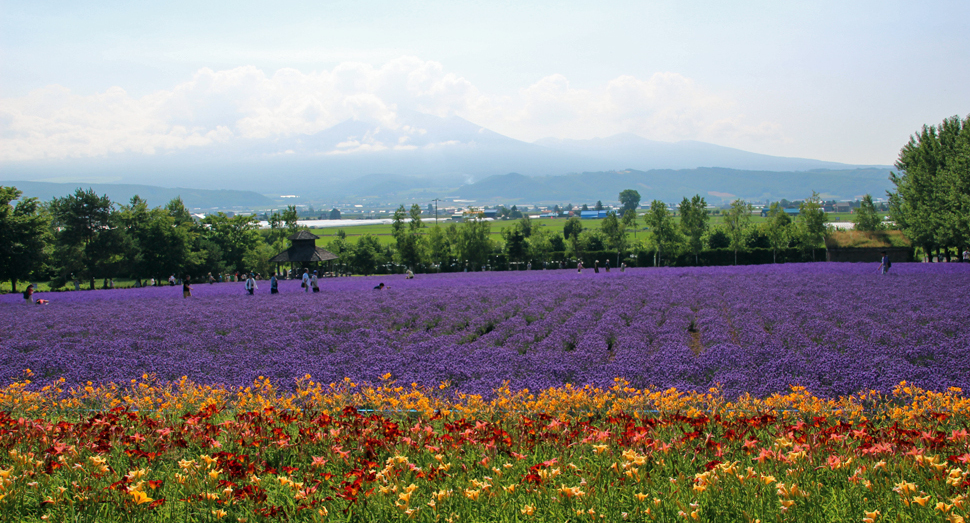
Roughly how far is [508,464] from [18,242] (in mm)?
58288

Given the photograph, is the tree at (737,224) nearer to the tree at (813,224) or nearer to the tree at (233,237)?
the tree at (813,224)

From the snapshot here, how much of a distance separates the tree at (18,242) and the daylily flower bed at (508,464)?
51591 mm

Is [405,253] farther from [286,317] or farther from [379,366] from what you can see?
[379,366]

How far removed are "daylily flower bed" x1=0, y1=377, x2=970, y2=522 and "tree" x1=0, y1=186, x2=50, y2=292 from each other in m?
51.6

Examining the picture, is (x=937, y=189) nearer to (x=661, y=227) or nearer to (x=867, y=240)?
(x=867, y=240)

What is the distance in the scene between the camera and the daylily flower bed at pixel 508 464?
16.2 feet

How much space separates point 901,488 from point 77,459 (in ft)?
26.9

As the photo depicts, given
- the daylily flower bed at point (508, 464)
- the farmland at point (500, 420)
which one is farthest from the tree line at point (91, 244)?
the daylily flower bed at point (508, 464)

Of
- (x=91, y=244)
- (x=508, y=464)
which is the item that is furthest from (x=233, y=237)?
(x=508, y=464)

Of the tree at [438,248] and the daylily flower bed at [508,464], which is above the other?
the tree at [438,248]

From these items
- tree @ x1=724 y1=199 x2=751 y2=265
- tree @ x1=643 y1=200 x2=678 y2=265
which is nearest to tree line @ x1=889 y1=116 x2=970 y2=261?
tree @ x1=724 y1=199 x2=751 y2=265

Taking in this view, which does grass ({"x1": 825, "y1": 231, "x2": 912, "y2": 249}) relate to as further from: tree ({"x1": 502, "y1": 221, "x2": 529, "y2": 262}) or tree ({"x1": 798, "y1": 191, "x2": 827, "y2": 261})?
tree ({"x1": 502, "y1": 221, "x2": 529, "y2": 262})

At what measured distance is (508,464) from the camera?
557 centimetres

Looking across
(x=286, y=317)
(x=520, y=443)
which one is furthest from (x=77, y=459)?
(x=286, y=317)
